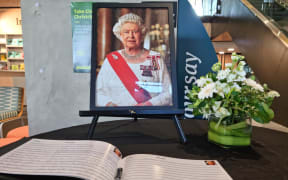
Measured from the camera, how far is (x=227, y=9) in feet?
17.0

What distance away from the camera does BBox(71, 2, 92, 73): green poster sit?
1.96m

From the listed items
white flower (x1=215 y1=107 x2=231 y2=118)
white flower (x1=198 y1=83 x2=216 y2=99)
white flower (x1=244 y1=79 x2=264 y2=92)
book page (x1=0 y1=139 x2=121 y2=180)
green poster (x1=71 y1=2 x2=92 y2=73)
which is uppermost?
green poster (x1=71 y1=2 x2=92 y2=73)

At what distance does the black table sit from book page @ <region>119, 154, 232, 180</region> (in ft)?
0.24

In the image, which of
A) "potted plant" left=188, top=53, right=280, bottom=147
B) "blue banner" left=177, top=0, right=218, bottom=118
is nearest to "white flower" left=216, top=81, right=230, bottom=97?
"potted plant" left=188, top=53, right=280, bottom=147

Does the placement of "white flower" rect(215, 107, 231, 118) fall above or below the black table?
above

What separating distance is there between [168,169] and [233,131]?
0.37 m

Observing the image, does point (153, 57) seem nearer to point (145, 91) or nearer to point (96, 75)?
point (145, 91)

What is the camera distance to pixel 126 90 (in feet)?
3.33

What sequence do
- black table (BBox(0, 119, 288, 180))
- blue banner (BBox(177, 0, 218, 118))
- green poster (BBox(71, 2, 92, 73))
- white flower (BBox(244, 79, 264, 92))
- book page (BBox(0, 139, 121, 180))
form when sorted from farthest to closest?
green poster (BBox(71, 2, 92, 73)) < blue banner (BBox(177, 0, 218, 118)) < white flower (BBox(244, 79, 264, 92)) < black table (BBox(0, 119, 288, 180)) < book page (BBox(0, 139, 121, 180))

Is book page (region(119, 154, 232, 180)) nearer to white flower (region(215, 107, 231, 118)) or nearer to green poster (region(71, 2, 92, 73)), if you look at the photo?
white flower (region(215, 107, 231, 118))

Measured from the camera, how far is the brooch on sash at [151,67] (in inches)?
40.8

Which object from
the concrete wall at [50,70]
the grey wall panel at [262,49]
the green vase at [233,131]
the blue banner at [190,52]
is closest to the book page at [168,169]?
the green vase at [233,131]

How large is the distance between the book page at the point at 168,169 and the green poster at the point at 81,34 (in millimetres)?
1544

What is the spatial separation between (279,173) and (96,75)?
2.76 feet
